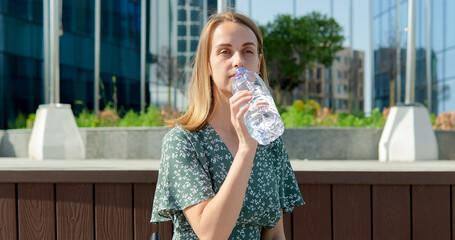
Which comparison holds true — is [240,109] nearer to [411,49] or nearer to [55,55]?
[411,49]

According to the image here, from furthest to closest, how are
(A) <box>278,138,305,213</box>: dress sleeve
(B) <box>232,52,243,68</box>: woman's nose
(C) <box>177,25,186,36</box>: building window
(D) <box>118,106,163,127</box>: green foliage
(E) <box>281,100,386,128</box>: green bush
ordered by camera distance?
(C) <box>177,25,186,36</box>: building window
(D) <box>118,106,163,127</box>: green foliage
(E) <box>281,100,386,128</box>: green bush
(A) <box>278,138,305,213</box>: dress sleeve
(B) <box>232,52,243,68</box>: woman's nose

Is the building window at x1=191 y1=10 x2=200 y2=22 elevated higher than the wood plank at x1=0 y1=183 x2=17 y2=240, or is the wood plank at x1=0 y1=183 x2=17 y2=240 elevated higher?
the building window at x1=191 y1=10 x2=200 y2=22

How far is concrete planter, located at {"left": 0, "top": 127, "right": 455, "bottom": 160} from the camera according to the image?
25.8 ft

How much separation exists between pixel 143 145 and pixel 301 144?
2.30 meters

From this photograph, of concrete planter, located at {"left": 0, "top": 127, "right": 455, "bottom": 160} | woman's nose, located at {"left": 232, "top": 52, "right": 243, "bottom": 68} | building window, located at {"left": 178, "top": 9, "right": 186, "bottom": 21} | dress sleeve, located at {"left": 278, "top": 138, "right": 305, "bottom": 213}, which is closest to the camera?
woman's nose, located at {"left": 232, "top": 52, "right": 243, "bottom": 68}

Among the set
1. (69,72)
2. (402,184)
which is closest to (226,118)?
(402,184)

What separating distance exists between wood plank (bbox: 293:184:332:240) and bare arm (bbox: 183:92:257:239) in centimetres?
136

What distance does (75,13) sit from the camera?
24453 mm

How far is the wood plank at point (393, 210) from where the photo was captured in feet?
10.0

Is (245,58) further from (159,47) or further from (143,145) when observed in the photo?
(159,47)

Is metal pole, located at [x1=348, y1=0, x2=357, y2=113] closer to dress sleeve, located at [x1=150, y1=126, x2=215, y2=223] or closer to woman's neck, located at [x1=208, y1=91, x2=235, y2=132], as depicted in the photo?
woman's neck, located at [x1=208, y1=91, x2=235, y2=132]

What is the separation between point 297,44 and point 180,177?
17.7 metres

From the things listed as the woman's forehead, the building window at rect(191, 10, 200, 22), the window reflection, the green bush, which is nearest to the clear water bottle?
the woman's forehead

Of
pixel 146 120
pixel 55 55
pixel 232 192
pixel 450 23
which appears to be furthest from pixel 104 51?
pixel 232 192
